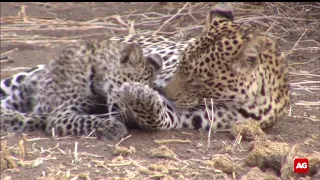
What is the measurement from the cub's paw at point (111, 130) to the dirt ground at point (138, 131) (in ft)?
0.22

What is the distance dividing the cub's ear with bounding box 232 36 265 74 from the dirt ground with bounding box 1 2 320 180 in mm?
596

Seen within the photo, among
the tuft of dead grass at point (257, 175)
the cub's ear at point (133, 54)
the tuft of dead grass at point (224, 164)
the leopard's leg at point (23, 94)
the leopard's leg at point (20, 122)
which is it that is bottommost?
the tuft of dead grass at point (257, 175)

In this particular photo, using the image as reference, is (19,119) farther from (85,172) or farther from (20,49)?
(20,49)

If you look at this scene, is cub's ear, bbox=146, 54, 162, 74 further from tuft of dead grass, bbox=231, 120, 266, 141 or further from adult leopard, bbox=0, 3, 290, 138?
tuft of dead grass, bbox=231, 120, 266, 141

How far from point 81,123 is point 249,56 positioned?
1.55 meters

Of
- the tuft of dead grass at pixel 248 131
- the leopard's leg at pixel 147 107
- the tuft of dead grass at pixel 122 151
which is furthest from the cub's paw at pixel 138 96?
the tuft of dead grass at pixel 248 131

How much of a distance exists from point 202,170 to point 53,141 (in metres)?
1.53

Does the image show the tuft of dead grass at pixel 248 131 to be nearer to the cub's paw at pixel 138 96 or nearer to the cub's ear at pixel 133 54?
the cub's paw at pixel 138 96

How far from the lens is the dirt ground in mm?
5457

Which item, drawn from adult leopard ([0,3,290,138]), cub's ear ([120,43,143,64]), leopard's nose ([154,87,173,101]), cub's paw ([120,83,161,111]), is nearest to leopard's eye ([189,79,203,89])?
adult leopard ([0,3,290,138])

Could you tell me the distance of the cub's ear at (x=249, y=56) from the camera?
616cm

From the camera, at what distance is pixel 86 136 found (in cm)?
645

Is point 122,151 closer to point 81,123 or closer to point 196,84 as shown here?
point 81,123

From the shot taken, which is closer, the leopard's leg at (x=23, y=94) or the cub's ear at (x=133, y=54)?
the cub's ear at (x=133, y=54)
